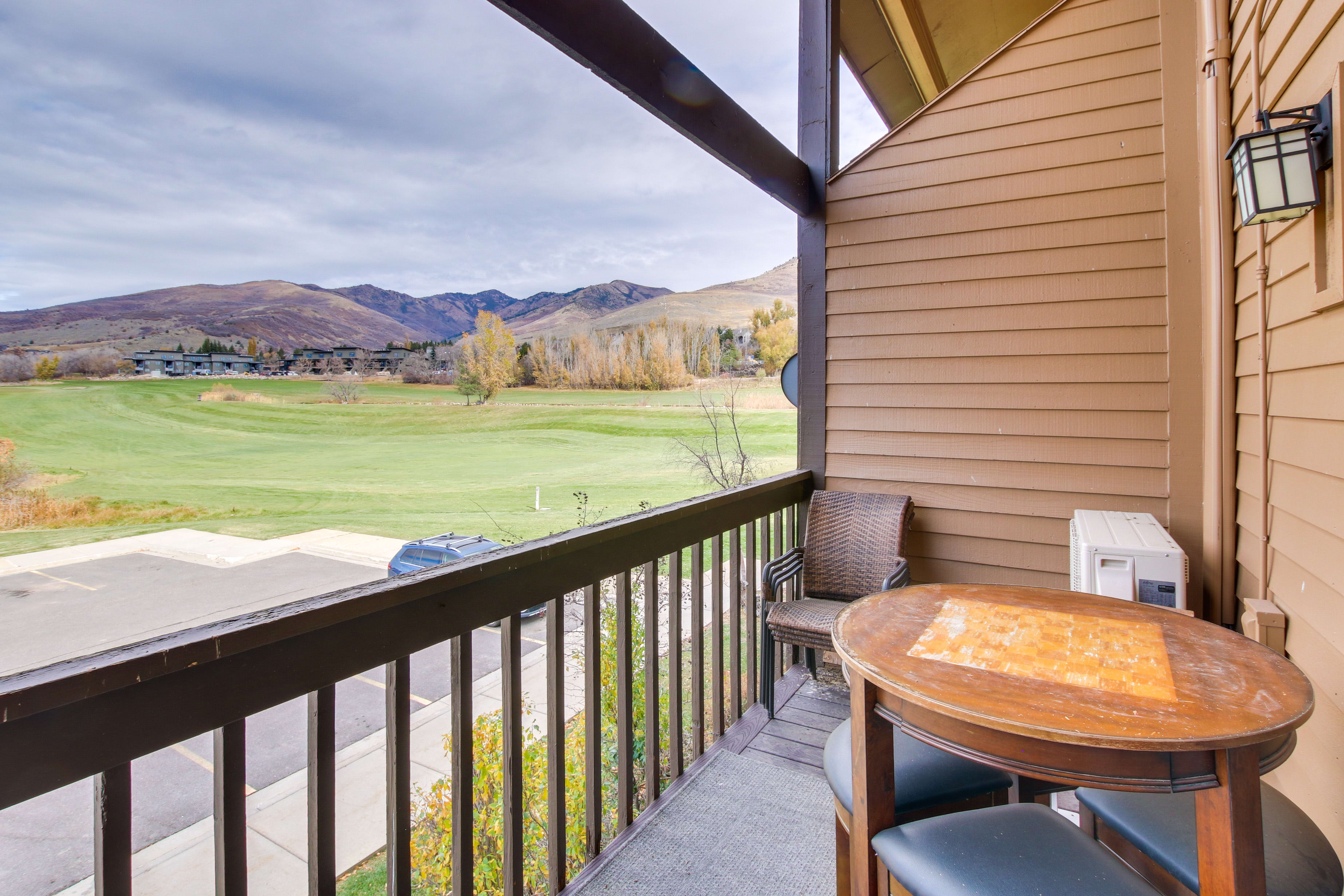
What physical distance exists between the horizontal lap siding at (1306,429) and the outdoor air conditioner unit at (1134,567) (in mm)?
209

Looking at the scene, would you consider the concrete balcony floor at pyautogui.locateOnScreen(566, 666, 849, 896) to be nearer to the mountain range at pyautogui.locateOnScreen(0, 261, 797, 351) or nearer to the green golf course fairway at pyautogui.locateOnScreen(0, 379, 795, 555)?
the green golf course fairway at pyautogui.locateOnScreen(0, 379, 795, 555)

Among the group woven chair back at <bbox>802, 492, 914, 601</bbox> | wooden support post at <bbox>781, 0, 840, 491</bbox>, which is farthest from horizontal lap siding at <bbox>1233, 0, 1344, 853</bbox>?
wooden support post at <bbox>781, 0, 840, 491</bbox>

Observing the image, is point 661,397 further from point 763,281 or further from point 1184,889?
point 1184,889

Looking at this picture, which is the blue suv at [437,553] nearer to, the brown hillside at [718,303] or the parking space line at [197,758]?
the parking space line at [197,758]

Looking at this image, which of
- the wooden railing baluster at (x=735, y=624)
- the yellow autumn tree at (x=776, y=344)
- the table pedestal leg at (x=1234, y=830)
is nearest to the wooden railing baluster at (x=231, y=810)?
the table pedestal leg at (x=1234, y=830)

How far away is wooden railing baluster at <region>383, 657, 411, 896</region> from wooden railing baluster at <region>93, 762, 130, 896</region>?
0.40 meters

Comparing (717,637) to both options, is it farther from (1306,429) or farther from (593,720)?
(1306,429)

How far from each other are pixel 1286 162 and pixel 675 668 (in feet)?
7.16

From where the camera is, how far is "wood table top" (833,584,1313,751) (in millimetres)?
986

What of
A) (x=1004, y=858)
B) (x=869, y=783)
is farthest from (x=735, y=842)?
(x=1004, y=858)

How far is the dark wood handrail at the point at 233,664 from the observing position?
2.46ft

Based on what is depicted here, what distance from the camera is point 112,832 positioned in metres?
0.87

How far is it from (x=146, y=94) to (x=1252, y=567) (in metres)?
3.10

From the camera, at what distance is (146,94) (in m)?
1.19
